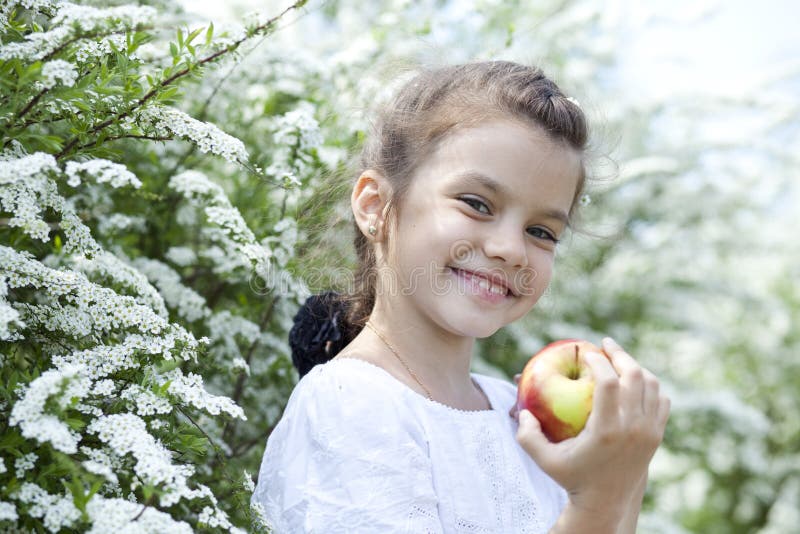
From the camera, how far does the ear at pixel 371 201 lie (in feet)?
6.05

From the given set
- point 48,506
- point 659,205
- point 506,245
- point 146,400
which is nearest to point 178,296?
point 146,400

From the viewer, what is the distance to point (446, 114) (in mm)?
1811

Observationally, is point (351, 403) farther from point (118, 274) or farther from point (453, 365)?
point (118, 274)

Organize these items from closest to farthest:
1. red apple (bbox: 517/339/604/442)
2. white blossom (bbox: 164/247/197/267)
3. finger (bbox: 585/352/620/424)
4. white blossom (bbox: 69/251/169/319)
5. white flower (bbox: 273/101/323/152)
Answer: finger (bbox: 585/352/620/424) < red apple (bbox: 517/339/604/442) < white blossom (bbox: 69/251/169/319) < white flower (bbox: 273/101/323/152) < white blossom (bbox: 164/247/197/267)

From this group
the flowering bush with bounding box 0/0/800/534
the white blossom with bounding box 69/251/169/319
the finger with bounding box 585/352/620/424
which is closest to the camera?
the flowering bush with bounding box 0/0/800/534

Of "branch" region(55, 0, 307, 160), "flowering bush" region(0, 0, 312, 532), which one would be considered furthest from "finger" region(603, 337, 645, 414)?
"branch" region(55, 0, 307, 160)

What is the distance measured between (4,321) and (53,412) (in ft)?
0.48

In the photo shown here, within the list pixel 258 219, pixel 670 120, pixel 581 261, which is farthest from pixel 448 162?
pixel 670 120

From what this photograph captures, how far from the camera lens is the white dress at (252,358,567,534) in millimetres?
1456

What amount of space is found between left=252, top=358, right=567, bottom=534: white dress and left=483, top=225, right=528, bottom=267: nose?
1.08 ft

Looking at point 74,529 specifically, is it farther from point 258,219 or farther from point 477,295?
point 258,219

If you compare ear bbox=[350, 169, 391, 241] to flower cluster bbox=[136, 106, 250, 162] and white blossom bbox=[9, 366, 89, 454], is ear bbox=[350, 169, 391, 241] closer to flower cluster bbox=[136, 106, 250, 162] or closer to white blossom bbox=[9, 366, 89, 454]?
flower cluster bbox=[136, 106, 250, 162]

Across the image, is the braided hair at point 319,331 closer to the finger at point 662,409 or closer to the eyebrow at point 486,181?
the eyebrow at point 486,181

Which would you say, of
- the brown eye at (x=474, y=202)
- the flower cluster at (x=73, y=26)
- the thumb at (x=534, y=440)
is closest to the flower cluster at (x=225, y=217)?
the brown eye at (x=474, y=202)
